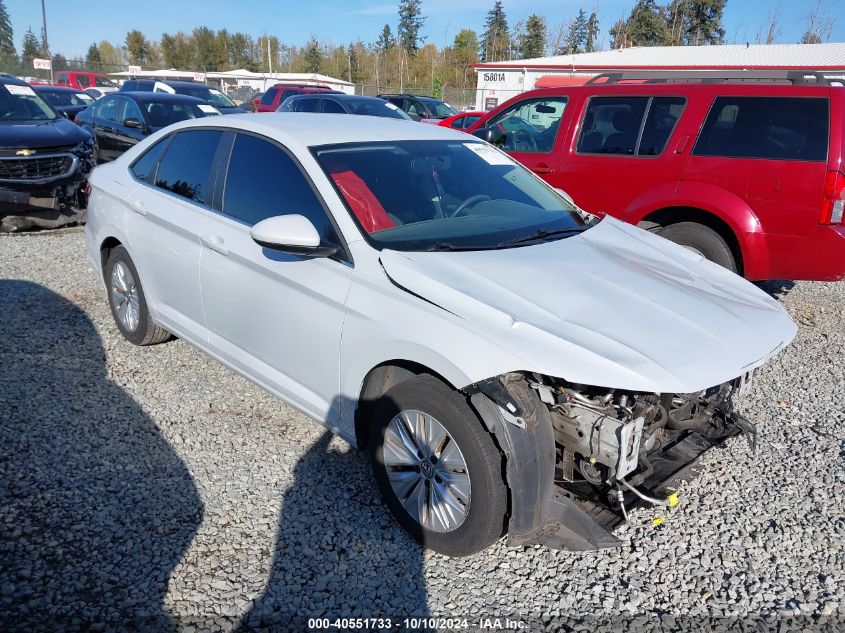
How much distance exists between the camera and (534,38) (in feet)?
207

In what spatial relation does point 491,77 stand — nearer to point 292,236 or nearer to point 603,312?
point 292,236

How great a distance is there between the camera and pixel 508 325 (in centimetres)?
253

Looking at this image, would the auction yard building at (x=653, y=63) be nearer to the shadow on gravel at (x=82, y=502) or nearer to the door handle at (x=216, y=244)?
the door handle at (x=216, y=244)

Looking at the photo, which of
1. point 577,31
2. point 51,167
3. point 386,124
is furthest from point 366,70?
point 386,124

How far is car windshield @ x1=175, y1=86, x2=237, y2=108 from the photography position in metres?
15.5

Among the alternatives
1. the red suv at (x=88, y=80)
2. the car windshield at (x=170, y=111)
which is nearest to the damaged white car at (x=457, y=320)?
the car windshield at (x=170, y=111)

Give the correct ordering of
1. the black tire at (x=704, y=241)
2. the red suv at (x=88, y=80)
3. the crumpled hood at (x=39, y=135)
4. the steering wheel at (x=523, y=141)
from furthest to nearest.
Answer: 1. the red suv at (x=88, y=80)
2. the crumpled hood at (x=39, y=135)
3. the steering wheel at (x=523, y=141)
4. the black tire at (x=704, y=241)

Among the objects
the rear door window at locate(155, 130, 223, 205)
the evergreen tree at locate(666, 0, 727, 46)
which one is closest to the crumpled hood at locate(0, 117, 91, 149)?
the rear door window at locate(155, 130, 223, 205)

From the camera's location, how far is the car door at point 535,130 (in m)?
6.69

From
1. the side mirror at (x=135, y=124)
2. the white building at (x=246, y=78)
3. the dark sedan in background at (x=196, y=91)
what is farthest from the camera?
the white building at (x=246, y=78)

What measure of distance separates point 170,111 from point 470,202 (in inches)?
371

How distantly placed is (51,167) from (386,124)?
6.37 meters

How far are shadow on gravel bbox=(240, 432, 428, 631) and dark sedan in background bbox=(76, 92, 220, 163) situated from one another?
8.89m

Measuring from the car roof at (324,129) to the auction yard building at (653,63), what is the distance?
19.2 metres
